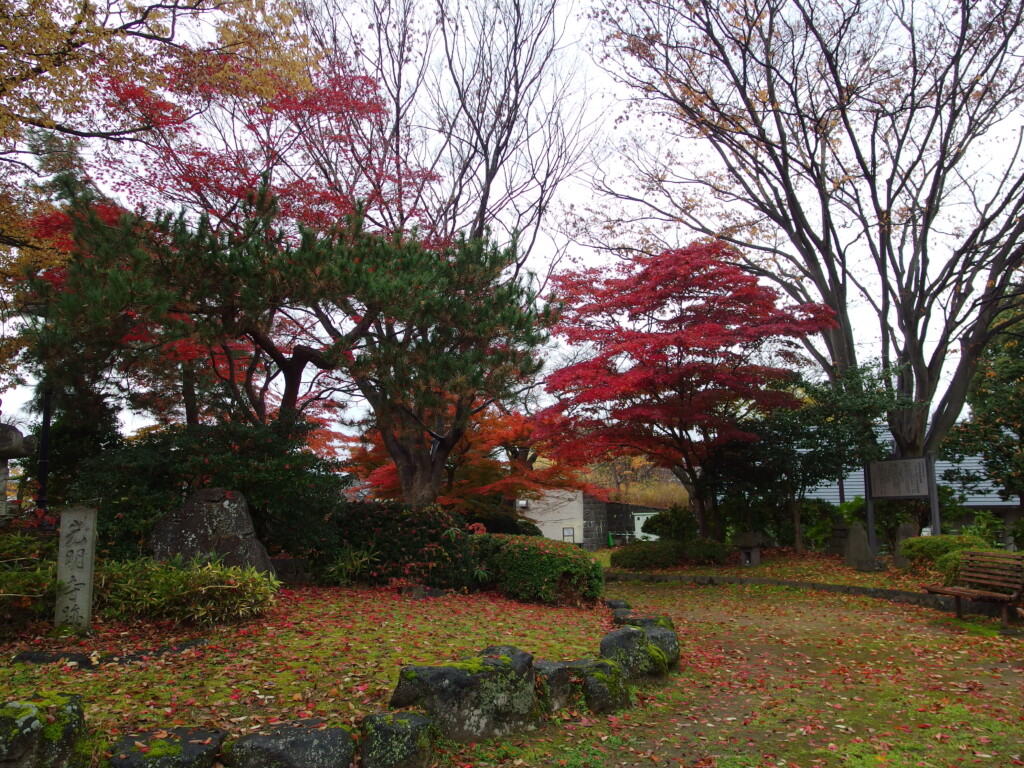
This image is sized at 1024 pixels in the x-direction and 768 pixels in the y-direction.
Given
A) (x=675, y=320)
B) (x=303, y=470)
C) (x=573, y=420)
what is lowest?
(x=303, y=470)

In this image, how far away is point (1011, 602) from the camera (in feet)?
25.7

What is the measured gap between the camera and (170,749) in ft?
10.7

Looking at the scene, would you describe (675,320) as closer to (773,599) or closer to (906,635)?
(773,599)

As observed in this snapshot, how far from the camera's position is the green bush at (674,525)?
640 inches

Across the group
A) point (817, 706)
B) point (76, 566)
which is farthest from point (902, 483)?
point (76, 566)

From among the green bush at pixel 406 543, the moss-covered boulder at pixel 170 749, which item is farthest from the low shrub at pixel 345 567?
the moss-covered boulder at pixel 170 749

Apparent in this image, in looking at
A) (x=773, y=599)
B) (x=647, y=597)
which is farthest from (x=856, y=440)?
(x=647, y=597)

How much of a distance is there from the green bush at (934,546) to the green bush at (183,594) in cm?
918

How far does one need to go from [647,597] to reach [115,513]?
26.4 feet

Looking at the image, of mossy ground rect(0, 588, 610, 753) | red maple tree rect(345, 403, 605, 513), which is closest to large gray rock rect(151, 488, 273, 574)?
mossy ground rect(0, 588, 610, 753)

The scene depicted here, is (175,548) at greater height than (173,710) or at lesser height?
greater

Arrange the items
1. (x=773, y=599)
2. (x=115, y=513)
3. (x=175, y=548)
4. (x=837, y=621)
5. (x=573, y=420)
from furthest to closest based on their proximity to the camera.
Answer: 1. (x=573, y=420)
2. (x=773, y=599)
3. (x=837, y=621)
4. (x=115, y=513)
5. (x=175, y=548)

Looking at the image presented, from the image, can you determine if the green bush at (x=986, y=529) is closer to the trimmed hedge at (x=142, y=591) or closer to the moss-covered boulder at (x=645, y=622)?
the moss-covered boulder at (x=645, y=622)

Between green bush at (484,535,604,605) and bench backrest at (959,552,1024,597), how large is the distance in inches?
179
